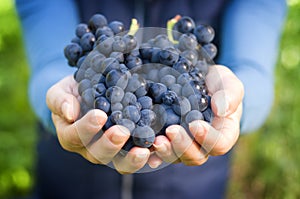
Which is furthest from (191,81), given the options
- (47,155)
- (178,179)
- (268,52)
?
(47,155)

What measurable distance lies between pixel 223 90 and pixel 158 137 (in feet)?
0.43

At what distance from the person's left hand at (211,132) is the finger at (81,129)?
3.4 inches

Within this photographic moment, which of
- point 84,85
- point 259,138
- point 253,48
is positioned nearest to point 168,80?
point 84,85

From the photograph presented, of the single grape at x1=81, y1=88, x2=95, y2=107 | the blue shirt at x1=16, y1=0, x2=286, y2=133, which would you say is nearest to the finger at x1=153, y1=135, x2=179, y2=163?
the single grape at x1=81, y1=88, x2=95, y2=107

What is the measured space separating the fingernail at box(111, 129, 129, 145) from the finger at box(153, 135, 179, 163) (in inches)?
1.9

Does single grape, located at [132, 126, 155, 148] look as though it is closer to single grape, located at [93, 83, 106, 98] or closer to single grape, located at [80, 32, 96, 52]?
single grape, located at [93, 83, 106, 98]

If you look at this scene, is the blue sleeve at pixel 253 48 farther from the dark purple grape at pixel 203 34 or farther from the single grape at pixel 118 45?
the single grape at pixel 118 45

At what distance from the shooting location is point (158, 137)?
669 mm

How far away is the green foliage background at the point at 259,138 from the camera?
6.02 feet

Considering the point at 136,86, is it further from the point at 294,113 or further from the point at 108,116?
the point at 294,113

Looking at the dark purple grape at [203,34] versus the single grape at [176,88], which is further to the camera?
the dark purple grape at [203,34]

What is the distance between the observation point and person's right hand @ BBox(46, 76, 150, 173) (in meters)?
0.64

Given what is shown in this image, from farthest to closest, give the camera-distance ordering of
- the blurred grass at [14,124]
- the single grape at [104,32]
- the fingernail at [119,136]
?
the blurred grass at [14,124] < the single grape at [104,32] < the fingernail at [119,136]

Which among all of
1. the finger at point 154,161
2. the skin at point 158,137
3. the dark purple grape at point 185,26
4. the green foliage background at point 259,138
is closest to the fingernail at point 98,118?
the skin at point 158,137
